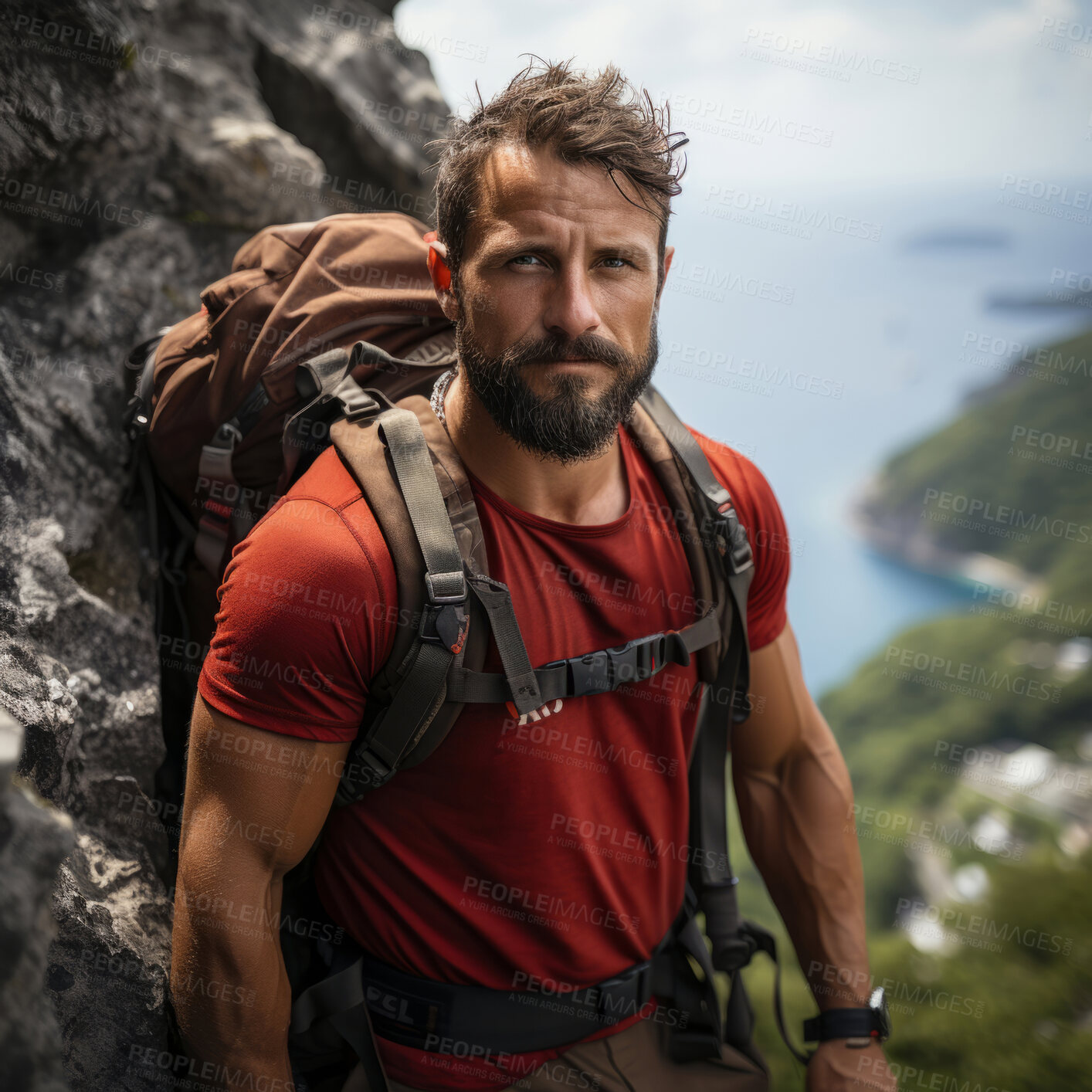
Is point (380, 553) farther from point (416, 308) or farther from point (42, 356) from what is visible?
point (42, 356)

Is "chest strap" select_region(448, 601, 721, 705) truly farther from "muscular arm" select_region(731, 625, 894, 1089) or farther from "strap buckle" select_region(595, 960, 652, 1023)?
"strap buckle" select_region(595, 960, 652, 1023)

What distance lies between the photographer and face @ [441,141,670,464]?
2053mm

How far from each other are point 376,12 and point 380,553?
4437 mm

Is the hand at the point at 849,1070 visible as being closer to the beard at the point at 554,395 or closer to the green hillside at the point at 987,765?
the green hillside at the point at 987,765

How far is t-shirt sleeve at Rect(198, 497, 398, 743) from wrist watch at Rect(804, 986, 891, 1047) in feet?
6.26

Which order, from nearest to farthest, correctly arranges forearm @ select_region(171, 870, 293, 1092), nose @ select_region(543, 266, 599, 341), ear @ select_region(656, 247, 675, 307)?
forearm @ select_region(171, 870, 293, 1092) → nose @ select_region(543, 266, 599, 341) → ear @ select_region(656, 247, 675, 307)

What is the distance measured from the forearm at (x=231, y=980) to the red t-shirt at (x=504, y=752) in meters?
0.29

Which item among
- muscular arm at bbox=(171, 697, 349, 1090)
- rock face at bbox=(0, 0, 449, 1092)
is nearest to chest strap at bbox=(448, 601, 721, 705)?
muscular arm at bbox=(171, 697, 349, 1090)

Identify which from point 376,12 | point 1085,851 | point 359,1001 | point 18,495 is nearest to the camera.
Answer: point 359,1001

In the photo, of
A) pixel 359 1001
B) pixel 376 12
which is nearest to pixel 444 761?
pixel 359 1001

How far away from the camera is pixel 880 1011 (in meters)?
2.62

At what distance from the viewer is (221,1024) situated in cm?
200

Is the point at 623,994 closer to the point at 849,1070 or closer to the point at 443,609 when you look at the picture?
the point at 849,1070

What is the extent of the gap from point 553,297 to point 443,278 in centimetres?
44
